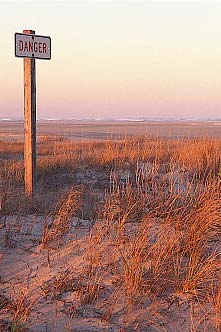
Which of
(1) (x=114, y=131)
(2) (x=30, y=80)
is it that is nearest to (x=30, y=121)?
(2) (x=30, y=80)

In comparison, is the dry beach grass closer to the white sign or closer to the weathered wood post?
the weathered wood post

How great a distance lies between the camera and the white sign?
674 centimetres

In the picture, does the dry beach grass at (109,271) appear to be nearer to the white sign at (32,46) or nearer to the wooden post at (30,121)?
the wooden post at (30,121)

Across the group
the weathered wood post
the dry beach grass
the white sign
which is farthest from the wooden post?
the dry beach grass

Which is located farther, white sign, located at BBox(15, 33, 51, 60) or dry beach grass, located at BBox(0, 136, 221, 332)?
white sign, located at BBox(15, 33, 51, 60)

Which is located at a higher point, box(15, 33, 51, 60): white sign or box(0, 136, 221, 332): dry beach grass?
box(15, 33, 51, 60): white sign

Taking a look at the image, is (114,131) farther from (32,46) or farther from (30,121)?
(32,46)

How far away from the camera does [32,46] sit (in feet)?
22.7

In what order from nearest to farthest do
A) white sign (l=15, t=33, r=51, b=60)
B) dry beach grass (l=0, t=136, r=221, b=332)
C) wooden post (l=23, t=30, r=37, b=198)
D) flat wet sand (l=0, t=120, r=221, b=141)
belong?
dry beach grass (l=0, t=136, r=221, b=332), white sign (l=15, t=33, r=51, b=60), wooden post (l=23, t=30, r=37, b=198), flat wet sand (l=0, t=120, r=221, b=141)

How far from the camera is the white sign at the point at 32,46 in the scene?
674 centimetres

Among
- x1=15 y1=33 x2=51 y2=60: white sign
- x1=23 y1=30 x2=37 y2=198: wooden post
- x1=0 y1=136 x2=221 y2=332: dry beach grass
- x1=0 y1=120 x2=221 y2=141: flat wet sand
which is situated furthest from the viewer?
x1=0 y1=120 x2=221 y2=141: flat wet sand

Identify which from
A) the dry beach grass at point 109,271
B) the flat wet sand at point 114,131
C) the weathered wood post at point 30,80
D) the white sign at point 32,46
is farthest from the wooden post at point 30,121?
the flat wet sand at point 114,131

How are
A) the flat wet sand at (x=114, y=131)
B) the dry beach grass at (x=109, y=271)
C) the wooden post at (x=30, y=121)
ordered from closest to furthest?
the dry beach grass at (x=109, y=271)
the wooden post at (x=30, y=121)
the flat wet sand at (x=114, y=131)

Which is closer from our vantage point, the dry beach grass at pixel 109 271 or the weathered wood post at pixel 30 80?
the dry beach grass at pixel 109 271
